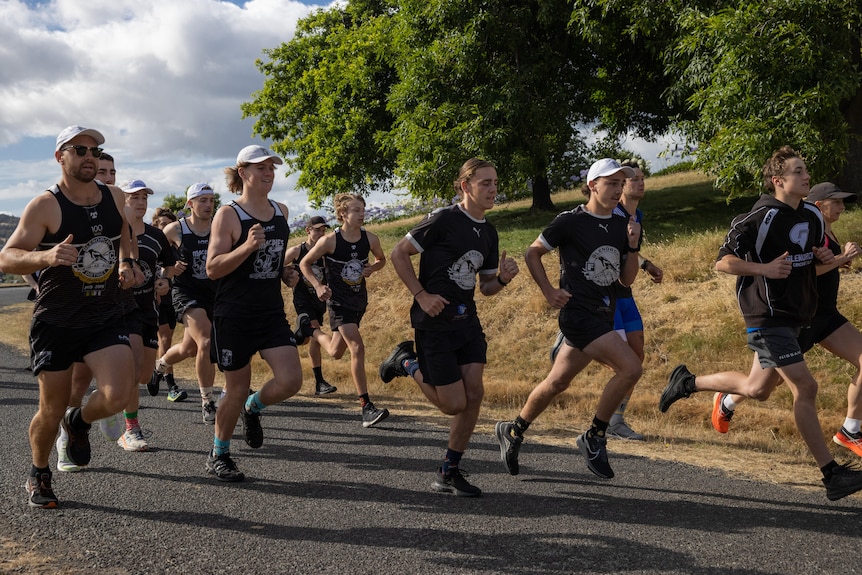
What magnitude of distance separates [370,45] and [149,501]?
1125 inches

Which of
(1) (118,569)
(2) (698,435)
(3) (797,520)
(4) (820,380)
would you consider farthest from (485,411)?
Result: (1) (118,569)

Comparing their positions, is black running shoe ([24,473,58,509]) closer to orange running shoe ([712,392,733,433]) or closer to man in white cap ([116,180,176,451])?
man in white cap ([116,180,176,451])

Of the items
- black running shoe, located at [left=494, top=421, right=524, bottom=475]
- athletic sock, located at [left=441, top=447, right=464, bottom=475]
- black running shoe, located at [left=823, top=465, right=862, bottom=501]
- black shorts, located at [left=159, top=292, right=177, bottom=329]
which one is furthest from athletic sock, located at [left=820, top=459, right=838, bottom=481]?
black shorts, located at [left=159, top=292, right=177, bottom=329]

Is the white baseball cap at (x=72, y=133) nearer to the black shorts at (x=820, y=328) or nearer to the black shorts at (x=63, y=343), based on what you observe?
the black shorts at (x=63, y=343)

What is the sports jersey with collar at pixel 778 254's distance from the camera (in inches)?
210

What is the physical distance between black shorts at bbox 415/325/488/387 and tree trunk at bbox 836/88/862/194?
13623mm

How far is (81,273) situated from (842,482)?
474 centimetres

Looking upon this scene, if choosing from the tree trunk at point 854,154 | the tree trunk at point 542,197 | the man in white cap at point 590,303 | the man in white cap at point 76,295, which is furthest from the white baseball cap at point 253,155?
the tree trunk at point 542,197

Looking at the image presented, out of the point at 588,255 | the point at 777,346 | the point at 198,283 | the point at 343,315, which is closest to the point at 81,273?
the point at 198,283

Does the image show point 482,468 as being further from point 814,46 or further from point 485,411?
point 814,46

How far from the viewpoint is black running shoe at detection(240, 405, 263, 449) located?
630 cm

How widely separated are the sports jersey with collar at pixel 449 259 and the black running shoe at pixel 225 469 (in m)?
1.66

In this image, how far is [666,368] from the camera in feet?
35.0

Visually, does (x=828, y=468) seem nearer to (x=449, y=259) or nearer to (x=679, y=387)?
(x=679, y=387)
